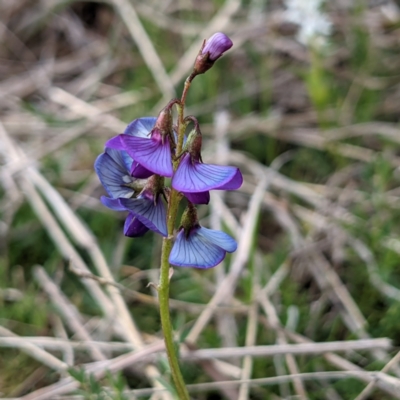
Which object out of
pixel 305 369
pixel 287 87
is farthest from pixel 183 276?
pixel 287 87

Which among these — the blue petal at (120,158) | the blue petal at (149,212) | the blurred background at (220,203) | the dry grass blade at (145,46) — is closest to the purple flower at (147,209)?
the blue petal at (149,212)

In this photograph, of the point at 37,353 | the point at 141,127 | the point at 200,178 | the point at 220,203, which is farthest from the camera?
the point at 220,203

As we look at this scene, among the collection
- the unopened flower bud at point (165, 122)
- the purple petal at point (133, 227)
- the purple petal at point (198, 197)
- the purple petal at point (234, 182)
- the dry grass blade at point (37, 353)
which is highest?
the unopened flower bud at point (165, 122)

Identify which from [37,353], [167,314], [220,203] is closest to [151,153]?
[167,314]

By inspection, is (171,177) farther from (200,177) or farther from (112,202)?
(112,202)

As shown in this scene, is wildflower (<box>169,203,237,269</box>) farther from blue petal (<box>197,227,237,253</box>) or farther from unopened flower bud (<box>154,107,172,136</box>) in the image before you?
unopened flower bud (<box>154,107,172,136</box>)

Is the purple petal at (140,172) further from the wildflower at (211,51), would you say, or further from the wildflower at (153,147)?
the wildflower at (211,51)

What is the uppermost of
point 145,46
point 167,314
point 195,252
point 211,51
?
point 145,46

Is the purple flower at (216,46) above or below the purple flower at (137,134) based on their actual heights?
above

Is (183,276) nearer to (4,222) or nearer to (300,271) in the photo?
(300,271)
